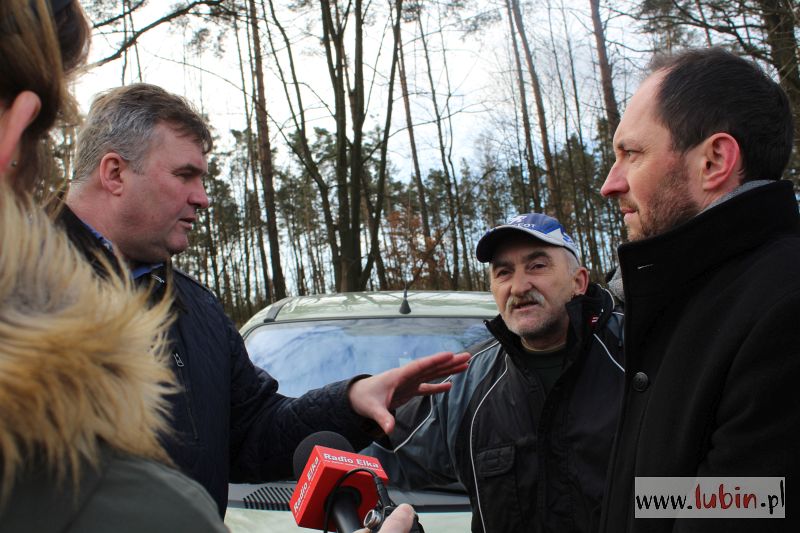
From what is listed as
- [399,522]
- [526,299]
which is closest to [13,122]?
[399,522]

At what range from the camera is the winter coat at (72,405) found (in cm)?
62

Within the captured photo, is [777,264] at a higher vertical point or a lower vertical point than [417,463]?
higher

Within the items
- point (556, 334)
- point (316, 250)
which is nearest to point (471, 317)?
point (556, 334)

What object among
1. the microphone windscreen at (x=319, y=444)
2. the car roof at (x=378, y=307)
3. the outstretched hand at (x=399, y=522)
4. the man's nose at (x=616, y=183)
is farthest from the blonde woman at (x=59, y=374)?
the car roof at (x=378, y=307)

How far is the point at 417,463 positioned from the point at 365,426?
1.47ft

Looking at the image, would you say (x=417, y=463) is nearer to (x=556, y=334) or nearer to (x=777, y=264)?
(x=556, y=334)

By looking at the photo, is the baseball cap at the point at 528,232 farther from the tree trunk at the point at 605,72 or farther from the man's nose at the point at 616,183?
the tree trunk at the point at 605,72

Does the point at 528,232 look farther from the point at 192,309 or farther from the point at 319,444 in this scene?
the point at 319,444

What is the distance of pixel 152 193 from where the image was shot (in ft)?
7.11

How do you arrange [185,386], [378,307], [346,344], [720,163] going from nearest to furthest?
[720,163]
[185,386]
[346,344]
[378,307]

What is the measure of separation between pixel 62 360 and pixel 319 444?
866 millimetres

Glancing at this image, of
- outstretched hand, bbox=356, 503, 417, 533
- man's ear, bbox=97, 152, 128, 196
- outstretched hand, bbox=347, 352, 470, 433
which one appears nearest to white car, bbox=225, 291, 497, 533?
outstretched hand, bbox=347, 352, 470, 433

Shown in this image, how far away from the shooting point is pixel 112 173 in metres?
2.12

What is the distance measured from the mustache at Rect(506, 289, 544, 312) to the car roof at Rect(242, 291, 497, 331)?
705mm
